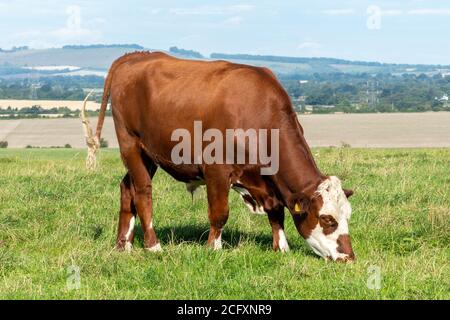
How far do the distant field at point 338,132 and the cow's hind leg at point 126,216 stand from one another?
45.5m

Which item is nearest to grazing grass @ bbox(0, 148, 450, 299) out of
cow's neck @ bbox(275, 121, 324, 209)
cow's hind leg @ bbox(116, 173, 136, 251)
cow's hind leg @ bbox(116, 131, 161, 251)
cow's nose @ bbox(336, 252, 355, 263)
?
cow's nose @ bbox(336, 252, 355, 263)

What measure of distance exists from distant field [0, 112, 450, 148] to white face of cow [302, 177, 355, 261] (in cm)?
4676

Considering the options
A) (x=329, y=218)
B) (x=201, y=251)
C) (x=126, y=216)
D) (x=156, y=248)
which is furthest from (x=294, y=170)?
(x=126, y=216)

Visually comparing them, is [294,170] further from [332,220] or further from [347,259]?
[347,259]

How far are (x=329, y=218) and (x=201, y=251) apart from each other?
1.40 meters

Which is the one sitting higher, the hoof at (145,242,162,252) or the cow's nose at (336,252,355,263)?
the cow's nose at (336,252,355,263)

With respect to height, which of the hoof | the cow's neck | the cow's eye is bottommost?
the hoof

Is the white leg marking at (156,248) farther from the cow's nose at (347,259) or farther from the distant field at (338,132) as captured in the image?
the distant field at (338,132)

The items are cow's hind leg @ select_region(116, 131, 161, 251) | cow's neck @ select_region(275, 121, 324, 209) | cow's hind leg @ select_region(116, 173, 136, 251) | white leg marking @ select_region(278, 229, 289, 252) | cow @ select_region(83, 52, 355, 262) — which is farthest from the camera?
cow's hind leg @ select_region(116, 173, 136, 251)

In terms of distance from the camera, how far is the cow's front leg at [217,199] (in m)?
8.55

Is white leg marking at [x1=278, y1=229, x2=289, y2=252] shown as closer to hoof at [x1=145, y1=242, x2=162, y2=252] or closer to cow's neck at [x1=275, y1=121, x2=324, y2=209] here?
cow's neck at [x1=275, y1=121, x2=324, y2=209]

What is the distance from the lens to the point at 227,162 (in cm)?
852

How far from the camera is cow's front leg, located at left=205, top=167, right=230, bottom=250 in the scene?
28.0 ft
